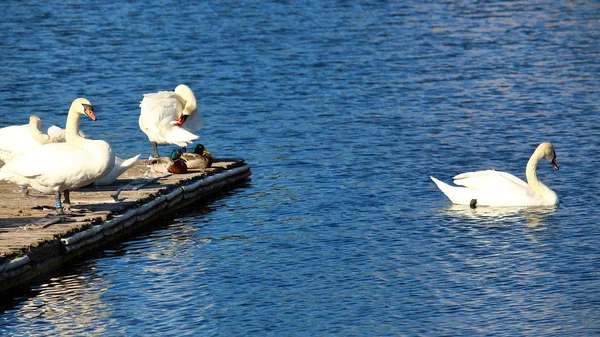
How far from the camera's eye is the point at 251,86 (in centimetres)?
3816

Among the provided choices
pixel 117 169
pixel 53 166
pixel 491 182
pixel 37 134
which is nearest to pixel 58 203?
pixel 53 166

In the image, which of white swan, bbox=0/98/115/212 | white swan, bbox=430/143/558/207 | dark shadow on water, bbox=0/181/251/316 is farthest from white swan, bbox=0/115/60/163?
white swan, bbox=430/143/558/207

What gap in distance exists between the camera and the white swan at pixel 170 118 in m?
25.9

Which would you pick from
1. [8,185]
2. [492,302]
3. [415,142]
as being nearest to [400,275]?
[492,302]

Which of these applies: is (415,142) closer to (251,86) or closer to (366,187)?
(366,187)

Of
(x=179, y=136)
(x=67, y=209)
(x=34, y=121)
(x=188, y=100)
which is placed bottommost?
(x=67, y=209)

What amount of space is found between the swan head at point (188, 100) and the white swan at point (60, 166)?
6.72 meters

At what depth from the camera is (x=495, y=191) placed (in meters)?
22.9

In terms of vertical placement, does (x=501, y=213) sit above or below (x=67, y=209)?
below

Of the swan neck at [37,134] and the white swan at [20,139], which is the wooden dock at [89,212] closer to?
the white swan at [20,139]

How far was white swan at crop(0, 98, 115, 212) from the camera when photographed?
19906 millimetres

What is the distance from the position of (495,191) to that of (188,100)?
7773mm

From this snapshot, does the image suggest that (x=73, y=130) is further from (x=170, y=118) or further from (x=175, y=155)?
(x=170, y=118)

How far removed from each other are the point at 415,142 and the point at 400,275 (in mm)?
10520
